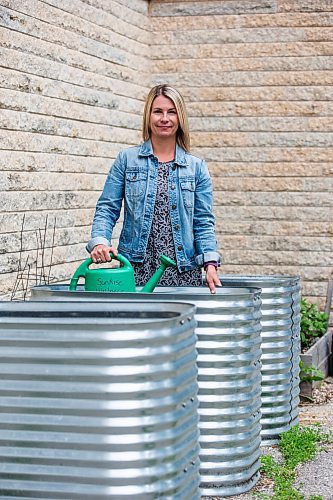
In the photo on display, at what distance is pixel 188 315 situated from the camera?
409 centimetres

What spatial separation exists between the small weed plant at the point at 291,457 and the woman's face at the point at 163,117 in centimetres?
178

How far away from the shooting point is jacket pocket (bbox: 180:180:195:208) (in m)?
5.77

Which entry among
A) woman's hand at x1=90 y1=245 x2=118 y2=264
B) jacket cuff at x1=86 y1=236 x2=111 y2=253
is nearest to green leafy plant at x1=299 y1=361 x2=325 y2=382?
jacket cuff at x1=86 y1=236 x2=111 y2=253

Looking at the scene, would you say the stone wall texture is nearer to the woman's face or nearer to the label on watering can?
the woman's face

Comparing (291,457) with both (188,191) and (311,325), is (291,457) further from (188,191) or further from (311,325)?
(311,325)

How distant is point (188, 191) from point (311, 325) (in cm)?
353

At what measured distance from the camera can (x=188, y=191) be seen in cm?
578

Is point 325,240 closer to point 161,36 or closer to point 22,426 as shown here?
point 161,36

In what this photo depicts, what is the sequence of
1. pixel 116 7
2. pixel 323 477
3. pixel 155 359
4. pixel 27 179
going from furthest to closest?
pixel 116 7 → pixel 27 179 → pixel 323 477 → pixel 155 359

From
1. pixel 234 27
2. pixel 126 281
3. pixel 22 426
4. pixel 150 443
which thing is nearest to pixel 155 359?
pixel 150 443

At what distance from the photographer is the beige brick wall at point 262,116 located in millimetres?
9414

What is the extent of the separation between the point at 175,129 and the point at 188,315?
1.84m

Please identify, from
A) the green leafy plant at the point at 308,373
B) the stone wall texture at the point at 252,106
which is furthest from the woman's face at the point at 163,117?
the stone wall texture at the point at 252,106

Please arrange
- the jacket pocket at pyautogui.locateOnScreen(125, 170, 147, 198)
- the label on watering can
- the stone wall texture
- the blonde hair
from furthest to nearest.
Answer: the stone wall texture
the jacket pocket at pyautogui.locateOnScreen(125, 170, 147, 198)
the blonde hair
the label on watering can
